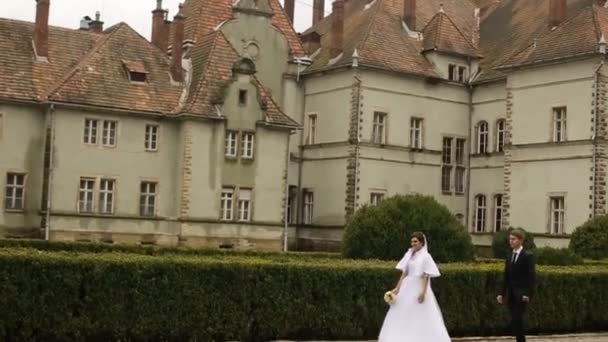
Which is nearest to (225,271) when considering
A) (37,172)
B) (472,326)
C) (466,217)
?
(472,326)

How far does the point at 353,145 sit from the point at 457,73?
26.2 ft

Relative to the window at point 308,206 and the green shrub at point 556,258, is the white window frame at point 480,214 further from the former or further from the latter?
the green shrub at point 556,258

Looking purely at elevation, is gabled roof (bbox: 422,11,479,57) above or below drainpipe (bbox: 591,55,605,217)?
above

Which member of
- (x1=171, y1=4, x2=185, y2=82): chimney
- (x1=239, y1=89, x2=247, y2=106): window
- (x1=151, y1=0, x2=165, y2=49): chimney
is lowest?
(x1=239, y1=89, x2=247, y2=106): window

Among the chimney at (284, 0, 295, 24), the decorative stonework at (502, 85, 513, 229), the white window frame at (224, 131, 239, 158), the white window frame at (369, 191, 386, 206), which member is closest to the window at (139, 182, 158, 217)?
the white window frame at (224, 131, 239, 158)

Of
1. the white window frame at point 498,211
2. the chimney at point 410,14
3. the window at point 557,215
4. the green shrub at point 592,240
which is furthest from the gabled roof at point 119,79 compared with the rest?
the green shrub at point 592,240

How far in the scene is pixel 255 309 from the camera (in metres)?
18.8

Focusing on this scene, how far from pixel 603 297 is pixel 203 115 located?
26063mm

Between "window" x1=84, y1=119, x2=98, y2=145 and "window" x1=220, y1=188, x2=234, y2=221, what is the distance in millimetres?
6427

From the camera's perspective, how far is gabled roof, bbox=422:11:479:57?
2146 inches

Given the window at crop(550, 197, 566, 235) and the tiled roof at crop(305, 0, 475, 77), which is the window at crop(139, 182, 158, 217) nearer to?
the tiled roof at crop(305, 0, 475, 77)

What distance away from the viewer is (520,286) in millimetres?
17875

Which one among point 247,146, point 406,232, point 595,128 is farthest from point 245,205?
point 406,232

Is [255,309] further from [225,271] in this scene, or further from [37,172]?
[37,172]
